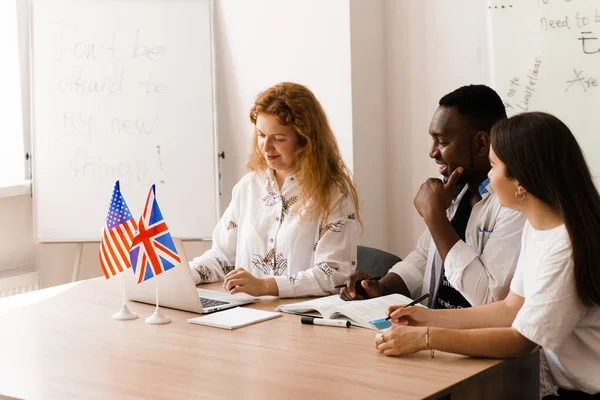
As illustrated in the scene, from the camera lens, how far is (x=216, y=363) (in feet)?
5.99

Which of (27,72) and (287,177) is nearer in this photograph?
(287,177)

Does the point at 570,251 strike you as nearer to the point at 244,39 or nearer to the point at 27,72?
the point at 244,39

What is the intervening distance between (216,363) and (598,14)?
211cm

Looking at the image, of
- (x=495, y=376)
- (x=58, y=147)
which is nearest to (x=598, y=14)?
(x=495, y=376)

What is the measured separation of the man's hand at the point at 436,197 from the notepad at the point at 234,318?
535mm

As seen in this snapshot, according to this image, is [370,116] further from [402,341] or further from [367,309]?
[402,341]

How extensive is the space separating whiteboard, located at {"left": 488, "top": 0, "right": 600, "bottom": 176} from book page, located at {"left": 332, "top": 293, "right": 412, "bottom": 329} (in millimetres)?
1309

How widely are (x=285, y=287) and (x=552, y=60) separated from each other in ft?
4.97

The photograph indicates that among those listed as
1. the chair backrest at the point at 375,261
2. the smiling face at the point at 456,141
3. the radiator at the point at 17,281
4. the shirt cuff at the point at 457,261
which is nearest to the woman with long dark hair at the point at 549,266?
the shirt cuff at the point at 457,261

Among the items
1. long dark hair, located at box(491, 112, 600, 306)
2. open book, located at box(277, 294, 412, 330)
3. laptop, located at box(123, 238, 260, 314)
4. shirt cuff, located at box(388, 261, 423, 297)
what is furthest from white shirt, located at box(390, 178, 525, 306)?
laptop, located at box(123, 238, 260, 314)

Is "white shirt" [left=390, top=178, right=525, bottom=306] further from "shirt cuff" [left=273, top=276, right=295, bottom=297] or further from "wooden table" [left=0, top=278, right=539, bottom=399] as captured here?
"shirt cuff" [left=273, top=276, right=295, bottom=297]

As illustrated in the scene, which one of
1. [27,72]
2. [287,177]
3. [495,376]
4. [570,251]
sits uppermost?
[27,72]

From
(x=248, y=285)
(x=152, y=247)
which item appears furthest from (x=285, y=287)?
(x=152, y=247)

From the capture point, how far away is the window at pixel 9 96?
13.5ft
